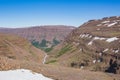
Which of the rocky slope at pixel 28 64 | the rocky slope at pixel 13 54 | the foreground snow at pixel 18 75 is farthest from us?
the rocky slope at pixel 28 64

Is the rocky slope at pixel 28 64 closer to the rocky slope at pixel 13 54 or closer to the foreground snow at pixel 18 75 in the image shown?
the rocky slope at pixel 13 54

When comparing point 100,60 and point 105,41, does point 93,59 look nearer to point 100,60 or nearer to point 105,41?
point 100,60

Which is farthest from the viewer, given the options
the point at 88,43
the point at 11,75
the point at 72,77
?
the point at 88,43

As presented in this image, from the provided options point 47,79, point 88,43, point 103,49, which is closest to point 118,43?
point 103,49

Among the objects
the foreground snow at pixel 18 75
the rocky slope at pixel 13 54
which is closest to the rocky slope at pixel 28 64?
the rocky slope at pixel 13 54

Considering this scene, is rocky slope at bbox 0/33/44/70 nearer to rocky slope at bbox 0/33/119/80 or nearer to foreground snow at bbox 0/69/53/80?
rocky slope at bbox 0/33/119/80

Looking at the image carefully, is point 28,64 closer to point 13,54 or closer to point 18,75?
point 18,75

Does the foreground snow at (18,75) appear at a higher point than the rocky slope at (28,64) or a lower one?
higher

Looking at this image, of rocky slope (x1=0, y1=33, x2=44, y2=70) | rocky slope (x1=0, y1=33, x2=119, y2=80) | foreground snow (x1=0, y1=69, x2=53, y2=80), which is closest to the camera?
foreground snow (x1=0, y1=69, x2=53, y2=80)

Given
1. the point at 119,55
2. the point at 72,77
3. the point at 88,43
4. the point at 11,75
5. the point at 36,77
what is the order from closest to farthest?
the point at 11,75
the point at 36,77
the point at 72,77
the point at 119,55
the point at 88,43

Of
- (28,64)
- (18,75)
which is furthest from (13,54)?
(18,75)

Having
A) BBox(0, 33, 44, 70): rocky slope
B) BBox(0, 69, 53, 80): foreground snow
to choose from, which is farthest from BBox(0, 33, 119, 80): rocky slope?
BBox(0, 69, 53, 80): foreground snow
